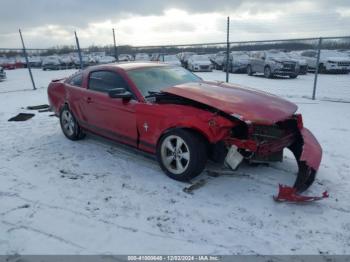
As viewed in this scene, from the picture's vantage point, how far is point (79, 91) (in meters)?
5.36

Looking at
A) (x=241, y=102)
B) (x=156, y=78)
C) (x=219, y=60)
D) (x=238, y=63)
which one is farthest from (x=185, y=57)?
(x=241, y=102)

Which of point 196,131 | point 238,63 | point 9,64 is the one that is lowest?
point 9,64

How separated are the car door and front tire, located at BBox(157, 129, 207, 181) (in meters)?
0.62

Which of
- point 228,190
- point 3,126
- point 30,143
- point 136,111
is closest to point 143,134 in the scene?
point 136,111

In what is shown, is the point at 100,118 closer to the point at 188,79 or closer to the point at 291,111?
the point at 188,79

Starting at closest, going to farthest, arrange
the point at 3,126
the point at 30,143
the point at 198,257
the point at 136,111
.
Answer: the point at 198,257, the point at 136,111, the point at 30,143, the point at 3,126

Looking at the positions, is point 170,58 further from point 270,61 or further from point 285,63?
point 285,63

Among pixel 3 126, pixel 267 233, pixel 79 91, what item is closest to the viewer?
pixel 267 233

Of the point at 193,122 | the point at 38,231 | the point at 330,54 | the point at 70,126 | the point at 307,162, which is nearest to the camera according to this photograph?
the point at 38,231

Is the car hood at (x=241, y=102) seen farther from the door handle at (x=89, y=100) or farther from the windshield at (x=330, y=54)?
the windshield at (x=330, y=54)

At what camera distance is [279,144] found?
149 inches

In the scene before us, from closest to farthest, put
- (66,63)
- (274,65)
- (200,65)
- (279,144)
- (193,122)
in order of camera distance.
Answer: (193,122) < (279,144) < (274,65) < (200,65) < (66,63)

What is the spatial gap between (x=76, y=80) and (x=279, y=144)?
375 cm

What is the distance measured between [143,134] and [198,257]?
6.64 ft
